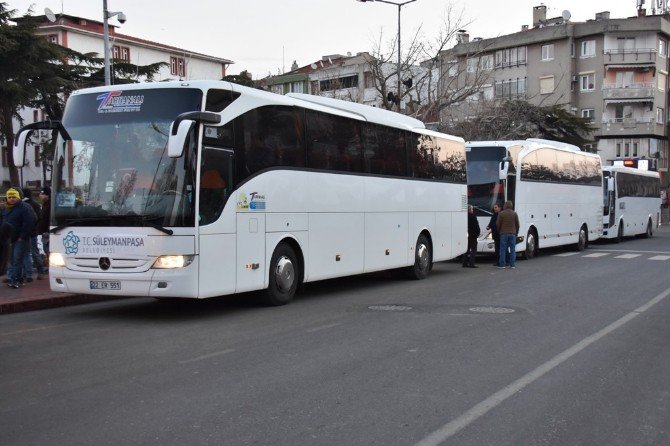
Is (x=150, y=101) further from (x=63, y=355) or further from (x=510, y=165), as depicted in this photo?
(x=510, y=165)

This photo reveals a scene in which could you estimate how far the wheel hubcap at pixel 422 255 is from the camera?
55.0 feet

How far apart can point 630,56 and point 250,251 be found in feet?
198

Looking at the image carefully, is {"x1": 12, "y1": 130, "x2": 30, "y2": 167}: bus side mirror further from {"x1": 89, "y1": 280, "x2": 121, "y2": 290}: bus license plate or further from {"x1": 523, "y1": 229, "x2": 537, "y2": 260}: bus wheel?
{"x1": 523, "y1": 229, "x2": 537, "y2": 260}: bus wheel

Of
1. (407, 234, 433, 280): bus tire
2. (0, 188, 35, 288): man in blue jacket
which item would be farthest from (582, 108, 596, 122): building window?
(0, 188, 35, 288): man in blue jacket

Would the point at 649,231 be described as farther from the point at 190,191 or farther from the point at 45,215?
the point at 190,191

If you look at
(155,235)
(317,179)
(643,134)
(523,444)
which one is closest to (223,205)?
(155,235)

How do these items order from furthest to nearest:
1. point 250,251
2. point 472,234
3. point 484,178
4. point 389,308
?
point 484,178
point 472,234
point 389,308
point 250,251

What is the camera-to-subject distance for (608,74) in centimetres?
6322

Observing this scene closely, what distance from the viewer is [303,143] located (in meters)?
12.4

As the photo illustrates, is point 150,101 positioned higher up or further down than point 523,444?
higher up

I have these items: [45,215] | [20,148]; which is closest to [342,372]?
[20,148]

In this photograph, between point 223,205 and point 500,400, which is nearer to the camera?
point 500,400

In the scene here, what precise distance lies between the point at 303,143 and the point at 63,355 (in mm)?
5836

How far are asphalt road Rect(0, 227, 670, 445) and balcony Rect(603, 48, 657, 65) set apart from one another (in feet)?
182
